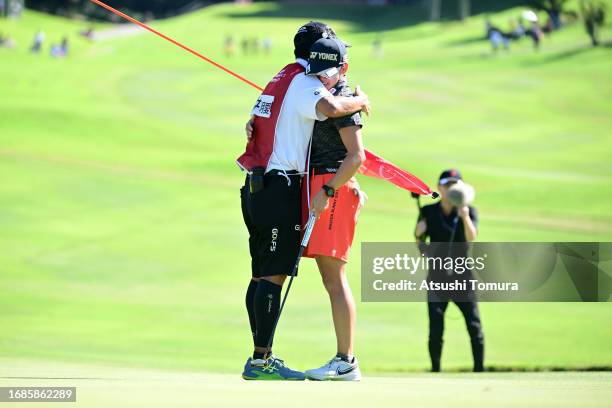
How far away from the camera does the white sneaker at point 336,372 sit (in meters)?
6.66

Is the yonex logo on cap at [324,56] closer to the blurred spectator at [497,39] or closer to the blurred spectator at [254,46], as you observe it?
the blurred spectator at [497,39]

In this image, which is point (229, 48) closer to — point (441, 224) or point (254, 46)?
point (254, 46)

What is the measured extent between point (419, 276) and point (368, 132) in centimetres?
2404

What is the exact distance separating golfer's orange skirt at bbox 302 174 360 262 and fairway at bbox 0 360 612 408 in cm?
76

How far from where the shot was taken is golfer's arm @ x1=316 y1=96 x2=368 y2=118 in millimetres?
6379

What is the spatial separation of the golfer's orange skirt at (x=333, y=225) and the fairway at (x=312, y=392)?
76 cm

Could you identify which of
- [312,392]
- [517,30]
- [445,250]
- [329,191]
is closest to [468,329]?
[445,250]

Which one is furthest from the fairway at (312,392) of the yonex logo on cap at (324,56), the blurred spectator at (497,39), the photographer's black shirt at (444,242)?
the blurred spectator at (497,39)

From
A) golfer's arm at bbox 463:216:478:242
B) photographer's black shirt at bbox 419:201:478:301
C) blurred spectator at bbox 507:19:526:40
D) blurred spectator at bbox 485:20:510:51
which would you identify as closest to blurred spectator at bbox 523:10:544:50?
blurred spectator at bbox 507:19:526:40

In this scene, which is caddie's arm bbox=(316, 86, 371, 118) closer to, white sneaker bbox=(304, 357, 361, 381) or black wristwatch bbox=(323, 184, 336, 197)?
black wristwatch bbox=(323, 184, 336, 197)

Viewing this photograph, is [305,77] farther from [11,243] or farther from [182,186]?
[182,186]

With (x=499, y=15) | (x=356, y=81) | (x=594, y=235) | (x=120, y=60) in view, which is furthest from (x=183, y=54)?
(x=594, y=235)

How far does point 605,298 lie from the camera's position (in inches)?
559

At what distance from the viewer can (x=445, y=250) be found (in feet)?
33.2
